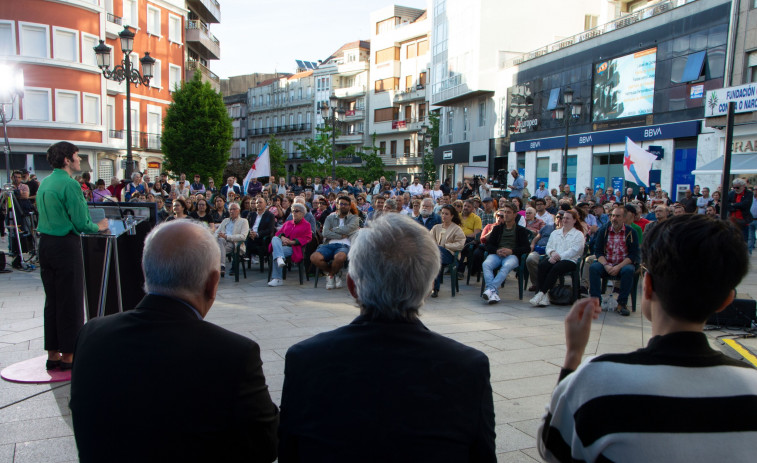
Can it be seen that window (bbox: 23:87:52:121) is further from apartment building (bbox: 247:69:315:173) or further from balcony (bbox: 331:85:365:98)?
apartment building (bbox: 247:69:315:173)

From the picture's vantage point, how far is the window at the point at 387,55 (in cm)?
6062

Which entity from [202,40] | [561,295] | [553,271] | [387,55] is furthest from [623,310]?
[387,55]

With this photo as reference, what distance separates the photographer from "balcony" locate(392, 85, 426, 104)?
57.6m

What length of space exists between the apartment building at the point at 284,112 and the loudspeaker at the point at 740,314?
73522 mm

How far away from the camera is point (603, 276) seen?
828 cm

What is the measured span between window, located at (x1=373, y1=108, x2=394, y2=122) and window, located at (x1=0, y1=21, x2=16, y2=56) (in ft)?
126

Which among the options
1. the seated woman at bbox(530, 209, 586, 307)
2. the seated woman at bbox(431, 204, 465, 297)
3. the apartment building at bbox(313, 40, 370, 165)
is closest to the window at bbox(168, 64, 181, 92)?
the apartment building at bbox(313, 40, 370, 165)

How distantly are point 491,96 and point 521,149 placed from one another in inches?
216

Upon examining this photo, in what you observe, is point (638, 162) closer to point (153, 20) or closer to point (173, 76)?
point (153, 20)

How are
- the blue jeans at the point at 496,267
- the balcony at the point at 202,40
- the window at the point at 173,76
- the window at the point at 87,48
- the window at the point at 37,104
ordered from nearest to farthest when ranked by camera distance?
the blue jeans at the point at 496,267
the window at the point at 37,104
the window at the point at 87,48
the window at the point at 173,76
the balcony at the point at 202,40

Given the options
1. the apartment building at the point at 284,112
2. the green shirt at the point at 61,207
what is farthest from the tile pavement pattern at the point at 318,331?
the apartment building at the point at 284,112

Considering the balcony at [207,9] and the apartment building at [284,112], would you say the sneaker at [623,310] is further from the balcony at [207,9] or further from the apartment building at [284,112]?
the apartment building at [284,112]

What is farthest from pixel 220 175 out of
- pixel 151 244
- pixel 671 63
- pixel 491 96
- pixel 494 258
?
pixel 151 244

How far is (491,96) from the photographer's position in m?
39.7
